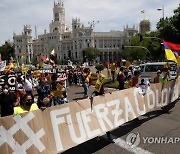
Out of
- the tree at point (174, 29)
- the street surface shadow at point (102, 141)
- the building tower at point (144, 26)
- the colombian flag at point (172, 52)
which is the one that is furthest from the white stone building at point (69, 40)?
the street surface shadow at point (102, 141)

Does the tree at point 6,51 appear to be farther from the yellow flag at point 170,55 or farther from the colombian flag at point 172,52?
the yellow flag at point 170,55

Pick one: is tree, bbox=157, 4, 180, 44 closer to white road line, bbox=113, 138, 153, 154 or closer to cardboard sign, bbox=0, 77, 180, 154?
cardboard sign, bbox=0, 77, 180, 154

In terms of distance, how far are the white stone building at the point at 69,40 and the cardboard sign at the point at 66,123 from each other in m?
141

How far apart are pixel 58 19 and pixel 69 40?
18994mm

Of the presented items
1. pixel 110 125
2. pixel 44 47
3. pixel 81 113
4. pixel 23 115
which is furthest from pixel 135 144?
pixel 44 47

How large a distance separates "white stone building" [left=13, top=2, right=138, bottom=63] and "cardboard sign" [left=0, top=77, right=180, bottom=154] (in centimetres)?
14051

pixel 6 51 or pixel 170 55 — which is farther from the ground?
pixel 6 51

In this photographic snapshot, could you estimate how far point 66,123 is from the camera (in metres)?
6.09

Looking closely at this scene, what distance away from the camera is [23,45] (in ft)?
585

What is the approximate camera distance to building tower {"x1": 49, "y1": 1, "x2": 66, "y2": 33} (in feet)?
574

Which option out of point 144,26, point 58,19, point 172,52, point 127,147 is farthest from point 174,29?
point 58,19

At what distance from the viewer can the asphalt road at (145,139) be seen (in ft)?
21.6

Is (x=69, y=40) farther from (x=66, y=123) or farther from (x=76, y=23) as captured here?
(x=66, y=123)

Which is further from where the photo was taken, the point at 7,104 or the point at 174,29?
the point at 174,29
